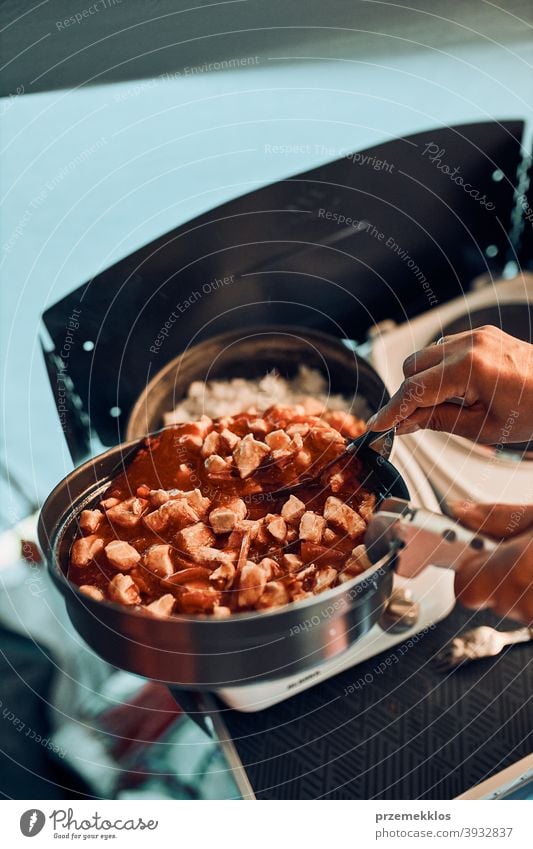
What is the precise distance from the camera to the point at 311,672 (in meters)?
0.50

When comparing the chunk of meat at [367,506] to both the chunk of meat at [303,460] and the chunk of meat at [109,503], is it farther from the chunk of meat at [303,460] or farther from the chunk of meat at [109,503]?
the chunk of meat at [109,503]

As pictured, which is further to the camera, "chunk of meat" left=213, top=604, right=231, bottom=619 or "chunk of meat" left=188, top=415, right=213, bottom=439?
"chunk of meat" left=188, top=415, right=213, bottom=439

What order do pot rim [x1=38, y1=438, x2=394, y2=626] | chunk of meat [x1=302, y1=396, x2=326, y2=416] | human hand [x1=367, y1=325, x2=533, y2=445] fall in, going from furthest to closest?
chunk of meat [x1=302, y1=396, x2=326, y2=416] < human hand [x1=367, y1=325, x2=533, y2=445] < pot rim [x1=38, y1=438, x2=394, y2=626]

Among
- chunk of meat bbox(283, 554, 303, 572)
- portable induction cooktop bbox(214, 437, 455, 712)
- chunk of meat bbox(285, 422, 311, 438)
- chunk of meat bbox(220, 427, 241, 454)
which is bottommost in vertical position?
portable induction cooktop bbox(214, 437, 455, 712)

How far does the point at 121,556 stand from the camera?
46 centimetres

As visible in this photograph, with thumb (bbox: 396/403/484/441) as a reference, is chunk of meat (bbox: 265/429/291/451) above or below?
above

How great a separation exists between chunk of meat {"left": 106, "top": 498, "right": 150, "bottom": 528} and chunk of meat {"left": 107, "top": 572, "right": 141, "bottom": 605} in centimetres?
4

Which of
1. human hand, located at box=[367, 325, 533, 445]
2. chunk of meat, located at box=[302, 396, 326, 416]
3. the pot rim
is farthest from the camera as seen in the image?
chunk of meat, located at box=[302, 396, 326, 416]

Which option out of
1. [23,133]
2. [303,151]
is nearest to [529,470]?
[303,151]

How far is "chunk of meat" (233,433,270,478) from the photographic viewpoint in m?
0.51

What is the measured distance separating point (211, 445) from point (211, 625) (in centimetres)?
16

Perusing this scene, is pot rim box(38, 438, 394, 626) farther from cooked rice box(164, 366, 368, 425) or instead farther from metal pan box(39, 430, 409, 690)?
cooked rice box(164, 366, 368, 425)

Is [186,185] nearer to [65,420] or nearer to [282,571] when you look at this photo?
[65,420]

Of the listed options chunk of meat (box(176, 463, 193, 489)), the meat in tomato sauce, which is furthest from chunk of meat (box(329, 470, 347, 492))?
chunk of meat (box(176, 463, 193, 489))
